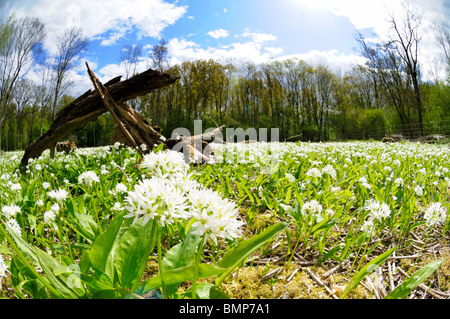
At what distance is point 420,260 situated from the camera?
2.10 m

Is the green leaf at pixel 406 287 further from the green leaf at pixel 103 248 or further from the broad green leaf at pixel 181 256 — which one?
the green leaf at pixel 103 248

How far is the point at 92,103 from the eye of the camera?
21.7 feet

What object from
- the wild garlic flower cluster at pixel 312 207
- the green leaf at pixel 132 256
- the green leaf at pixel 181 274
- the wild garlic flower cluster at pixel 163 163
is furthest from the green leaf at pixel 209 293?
the wild garlic flower cluster at pixel 312 207

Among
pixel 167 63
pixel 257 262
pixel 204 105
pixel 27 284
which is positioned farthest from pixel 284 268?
pixel 204 105

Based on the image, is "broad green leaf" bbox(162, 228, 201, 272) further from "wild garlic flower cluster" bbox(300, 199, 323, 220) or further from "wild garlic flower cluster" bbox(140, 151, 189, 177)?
"wild garlic flower cluster" bbox(300, 199, 323, 220)

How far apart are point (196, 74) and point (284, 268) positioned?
1086 inches

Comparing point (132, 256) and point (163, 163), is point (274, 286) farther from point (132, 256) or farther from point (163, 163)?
point (163, 163)

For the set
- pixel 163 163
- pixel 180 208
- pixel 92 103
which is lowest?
pixel 180 208

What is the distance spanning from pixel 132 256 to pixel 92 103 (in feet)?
20.5

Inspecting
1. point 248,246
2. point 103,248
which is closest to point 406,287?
point 248,246

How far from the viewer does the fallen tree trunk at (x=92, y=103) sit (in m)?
6.35
